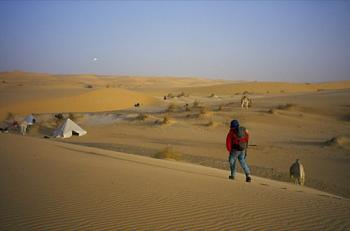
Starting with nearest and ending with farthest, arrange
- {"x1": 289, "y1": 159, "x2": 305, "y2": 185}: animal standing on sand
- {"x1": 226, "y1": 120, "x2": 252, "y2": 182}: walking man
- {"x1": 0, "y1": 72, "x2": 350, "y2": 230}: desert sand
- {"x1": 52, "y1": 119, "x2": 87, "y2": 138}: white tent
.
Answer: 1. {"x1": 0, "y1": 72, "x2": 350, "y2": 230}: desert sand
2. {"x1": 226, "y1": 120, "x2": 252, "y2": 182}: walking man
3. {"x1": 289, "y1": 159, "x2": 305, "y2": 185}: animal standing on sand
4. {"x1": 52, "y1": 119, "x2": 87, "y2": 138}: white tent

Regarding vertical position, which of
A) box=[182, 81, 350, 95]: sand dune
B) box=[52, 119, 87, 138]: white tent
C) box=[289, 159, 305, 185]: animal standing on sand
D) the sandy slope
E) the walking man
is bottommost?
box=[52, 119, 87, 138]: white tent

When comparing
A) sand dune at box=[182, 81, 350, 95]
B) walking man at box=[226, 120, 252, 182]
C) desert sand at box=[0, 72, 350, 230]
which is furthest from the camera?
sand dune at box=[182, 81, 350, 95]

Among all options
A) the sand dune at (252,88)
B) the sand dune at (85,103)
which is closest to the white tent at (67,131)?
the sand dune at (85,103)

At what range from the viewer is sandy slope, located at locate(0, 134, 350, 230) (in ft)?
17.8

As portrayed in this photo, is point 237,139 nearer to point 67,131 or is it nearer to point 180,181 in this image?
point 180,181

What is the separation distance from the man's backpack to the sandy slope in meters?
0.88

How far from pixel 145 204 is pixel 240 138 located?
150 inches

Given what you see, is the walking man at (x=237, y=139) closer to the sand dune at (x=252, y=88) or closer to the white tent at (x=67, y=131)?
the white tent at (x=67, y=131)

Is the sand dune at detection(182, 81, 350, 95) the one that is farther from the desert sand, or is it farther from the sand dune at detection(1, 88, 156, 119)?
the desert sand

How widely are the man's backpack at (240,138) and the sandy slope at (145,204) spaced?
0.88m

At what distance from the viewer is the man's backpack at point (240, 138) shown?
961cm

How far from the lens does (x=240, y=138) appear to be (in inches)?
378

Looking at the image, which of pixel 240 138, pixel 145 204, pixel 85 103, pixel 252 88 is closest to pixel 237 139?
pixel 240 138

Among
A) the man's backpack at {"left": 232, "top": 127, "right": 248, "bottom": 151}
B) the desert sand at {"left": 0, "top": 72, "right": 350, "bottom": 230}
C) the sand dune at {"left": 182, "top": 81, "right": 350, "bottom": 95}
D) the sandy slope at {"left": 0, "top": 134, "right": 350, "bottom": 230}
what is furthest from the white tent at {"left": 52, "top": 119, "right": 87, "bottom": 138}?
the sand dune at {"left": 182, "top": 81, "right": 350, "bottom": 95}
